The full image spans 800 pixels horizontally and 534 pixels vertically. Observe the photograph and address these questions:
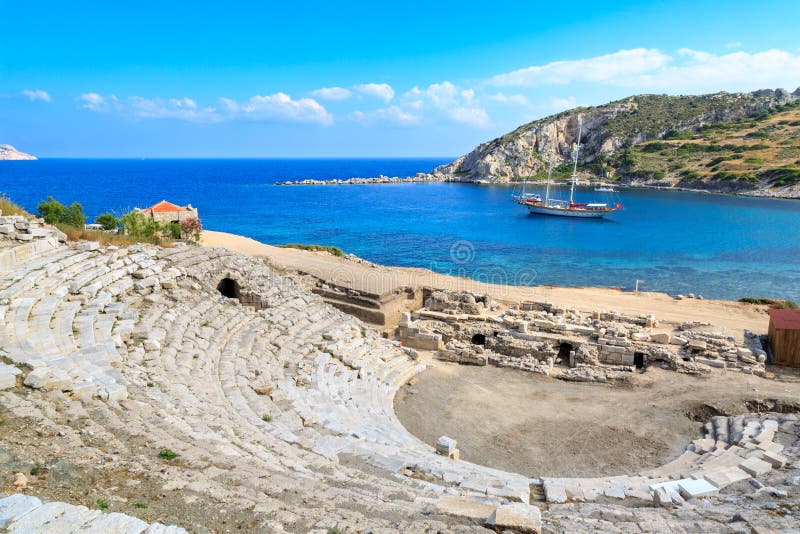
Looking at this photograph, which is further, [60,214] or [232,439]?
[60,214]

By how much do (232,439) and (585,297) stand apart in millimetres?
28406

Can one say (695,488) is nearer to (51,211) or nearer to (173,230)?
(51,211)

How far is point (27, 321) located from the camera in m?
11.6

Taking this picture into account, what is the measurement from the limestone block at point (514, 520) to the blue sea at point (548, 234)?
34.9 metres

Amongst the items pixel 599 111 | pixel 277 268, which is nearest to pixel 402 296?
pixel 277 268

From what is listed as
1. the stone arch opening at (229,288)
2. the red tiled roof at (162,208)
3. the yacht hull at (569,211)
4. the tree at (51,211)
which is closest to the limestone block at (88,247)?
the stone arch opening at (229,288)

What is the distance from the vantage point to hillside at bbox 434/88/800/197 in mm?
98500

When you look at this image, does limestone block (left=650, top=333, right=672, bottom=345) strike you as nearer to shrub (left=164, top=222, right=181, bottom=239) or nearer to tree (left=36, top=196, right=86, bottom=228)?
tree (left=36, top=196, right=86, bottom=228)

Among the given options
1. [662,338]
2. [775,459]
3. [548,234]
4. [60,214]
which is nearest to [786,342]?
[662,338]

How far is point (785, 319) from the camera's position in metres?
21.4

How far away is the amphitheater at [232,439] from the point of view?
6.34m

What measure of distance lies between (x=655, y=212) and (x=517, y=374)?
71693 millimetres

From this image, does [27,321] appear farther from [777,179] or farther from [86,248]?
[777,179]

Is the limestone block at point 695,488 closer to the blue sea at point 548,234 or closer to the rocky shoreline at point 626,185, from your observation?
the blue sea at point 548,234
